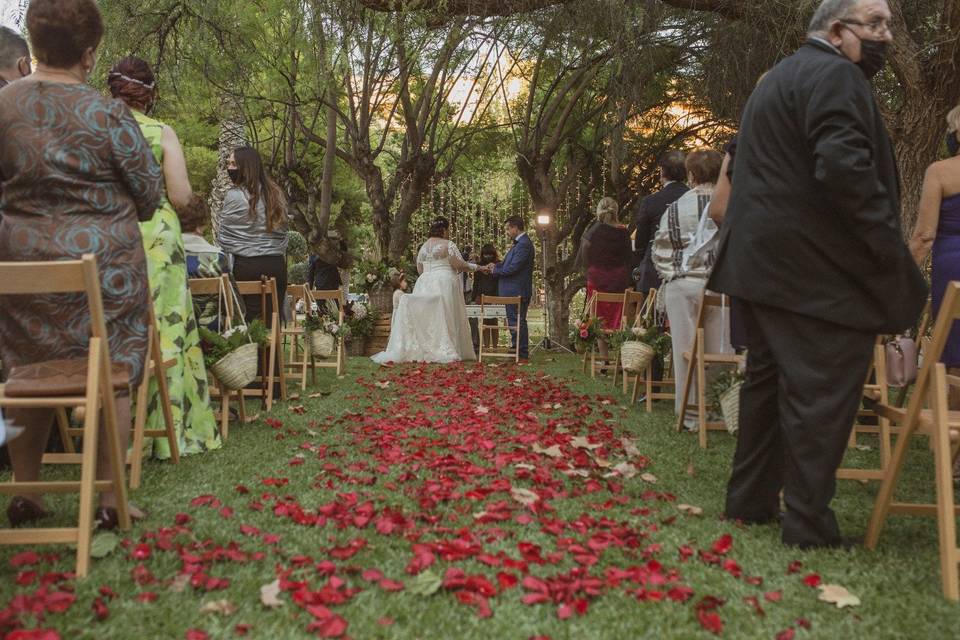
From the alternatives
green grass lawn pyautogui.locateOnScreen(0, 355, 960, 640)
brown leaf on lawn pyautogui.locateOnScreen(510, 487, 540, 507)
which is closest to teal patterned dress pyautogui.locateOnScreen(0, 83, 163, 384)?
green grass lawn pyautogui.locateOnScreen(0, 355, 960, 640)

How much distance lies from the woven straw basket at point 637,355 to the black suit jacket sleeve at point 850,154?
392 centimetres

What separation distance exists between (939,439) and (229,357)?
4059 mm

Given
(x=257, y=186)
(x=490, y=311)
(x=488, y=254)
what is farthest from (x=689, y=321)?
(x=488, y=254)

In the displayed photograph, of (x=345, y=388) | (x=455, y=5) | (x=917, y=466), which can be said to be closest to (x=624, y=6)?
(x=455, y=5)

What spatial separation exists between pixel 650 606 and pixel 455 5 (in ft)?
23.1

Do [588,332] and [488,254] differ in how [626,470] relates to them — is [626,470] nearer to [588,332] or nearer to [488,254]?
[588,332]

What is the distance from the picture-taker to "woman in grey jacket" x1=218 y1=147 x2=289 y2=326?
23.4 feet

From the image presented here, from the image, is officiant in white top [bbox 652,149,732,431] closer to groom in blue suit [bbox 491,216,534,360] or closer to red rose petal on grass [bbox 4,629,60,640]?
red rose petal on grass [bbox 4,629,60,640]

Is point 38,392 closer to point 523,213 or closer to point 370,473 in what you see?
point 370,473

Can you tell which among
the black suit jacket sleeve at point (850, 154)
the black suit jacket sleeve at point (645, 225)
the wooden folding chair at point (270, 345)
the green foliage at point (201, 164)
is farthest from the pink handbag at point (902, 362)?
the green foliage at point (201, 164)

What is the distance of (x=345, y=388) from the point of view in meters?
8.47

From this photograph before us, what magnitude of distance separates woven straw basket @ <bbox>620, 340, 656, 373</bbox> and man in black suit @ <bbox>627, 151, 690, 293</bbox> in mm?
775

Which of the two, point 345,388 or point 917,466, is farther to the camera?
point 345,388

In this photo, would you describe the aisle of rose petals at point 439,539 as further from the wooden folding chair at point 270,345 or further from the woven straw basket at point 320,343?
the woven straw basket at point 320,343
